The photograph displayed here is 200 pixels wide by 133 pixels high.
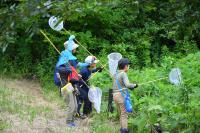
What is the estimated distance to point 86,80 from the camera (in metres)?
10.2

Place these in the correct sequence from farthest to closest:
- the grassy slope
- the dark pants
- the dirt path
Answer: the dark pants < the dirt path < the grassy slope

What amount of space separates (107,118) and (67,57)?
153cm

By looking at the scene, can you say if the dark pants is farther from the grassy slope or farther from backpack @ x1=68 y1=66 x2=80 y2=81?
backpack @ x1=68 y1=66 x2=80 y2=81

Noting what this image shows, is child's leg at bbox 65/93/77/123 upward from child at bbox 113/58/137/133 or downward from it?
downward

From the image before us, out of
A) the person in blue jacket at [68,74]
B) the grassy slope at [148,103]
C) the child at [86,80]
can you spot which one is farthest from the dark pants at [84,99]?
the person in blue jacket at [68,74]

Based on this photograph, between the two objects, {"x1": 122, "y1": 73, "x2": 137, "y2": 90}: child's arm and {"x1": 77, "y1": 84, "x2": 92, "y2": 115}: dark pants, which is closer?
{"x1": 122, "y1": 73, "x2": 137, "y2": 90}: child's arm

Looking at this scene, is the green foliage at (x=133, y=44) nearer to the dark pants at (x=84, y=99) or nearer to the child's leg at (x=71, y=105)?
the dark pants at (x=84, y=99)

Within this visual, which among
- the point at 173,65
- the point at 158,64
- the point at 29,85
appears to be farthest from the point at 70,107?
the point at 158,64

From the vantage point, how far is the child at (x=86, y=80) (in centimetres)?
991

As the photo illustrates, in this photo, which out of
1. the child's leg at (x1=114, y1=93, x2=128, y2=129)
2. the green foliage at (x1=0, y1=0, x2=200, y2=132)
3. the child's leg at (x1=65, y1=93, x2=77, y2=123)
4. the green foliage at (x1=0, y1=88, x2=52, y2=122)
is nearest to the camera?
the green foliage at (x1=0, y1=0, x2=200, y2=132)

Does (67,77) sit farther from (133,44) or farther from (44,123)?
(133,44)

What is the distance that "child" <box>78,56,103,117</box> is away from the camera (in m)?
9.91

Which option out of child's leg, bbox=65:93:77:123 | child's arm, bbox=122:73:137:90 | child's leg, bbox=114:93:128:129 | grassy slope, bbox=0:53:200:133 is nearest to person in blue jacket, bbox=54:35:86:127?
child's leg, bbox=65:93:77:123

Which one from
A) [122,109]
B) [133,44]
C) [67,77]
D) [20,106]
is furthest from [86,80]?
[133,44]
